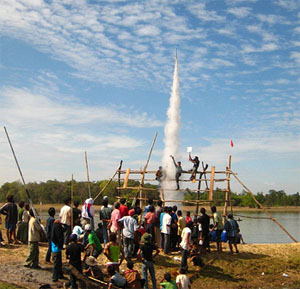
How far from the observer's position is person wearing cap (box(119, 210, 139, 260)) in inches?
450

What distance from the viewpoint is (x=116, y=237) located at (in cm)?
1130

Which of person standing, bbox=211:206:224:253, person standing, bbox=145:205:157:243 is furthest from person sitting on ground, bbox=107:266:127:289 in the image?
person standing, bbox=211:206:224:253

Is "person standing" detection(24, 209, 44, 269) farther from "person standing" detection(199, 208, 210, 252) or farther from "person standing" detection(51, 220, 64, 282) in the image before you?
"person standing" detection(199, 208, 210, 252)

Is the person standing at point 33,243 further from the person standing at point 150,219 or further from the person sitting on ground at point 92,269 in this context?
the person standing at point 150,219

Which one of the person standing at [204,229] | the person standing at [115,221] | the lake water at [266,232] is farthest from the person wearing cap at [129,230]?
the lake water at [266,232]

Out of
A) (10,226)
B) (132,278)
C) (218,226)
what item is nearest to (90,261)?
(132,278)

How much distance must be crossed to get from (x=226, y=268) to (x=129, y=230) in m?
4.09

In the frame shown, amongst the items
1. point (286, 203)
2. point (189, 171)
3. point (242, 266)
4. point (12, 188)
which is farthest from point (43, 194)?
point (242, 266)

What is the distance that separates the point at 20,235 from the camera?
13.9 metres

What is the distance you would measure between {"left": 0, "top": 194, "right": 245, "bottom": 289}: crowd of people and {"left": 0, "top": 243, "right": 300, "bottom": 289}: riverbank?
34cm

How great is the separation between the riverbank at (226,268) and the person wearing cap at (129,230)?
30.1 inches

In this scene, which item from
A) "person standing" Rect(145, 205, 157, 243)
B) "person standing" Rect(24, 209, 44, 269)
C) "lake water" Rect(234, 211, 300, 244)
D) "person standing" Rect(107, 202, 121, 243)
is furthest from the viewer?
"lake water" Rect(234, 211, 300, 244)

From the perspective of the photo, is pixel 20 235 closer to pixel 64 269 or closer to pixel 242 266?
pixel 64 269

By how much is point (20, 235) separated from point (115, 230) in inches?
176
